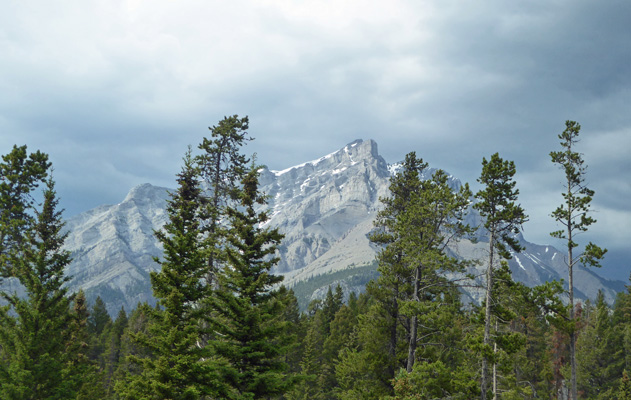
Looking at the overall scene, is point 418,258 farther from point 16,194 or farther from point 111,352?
point 111,352

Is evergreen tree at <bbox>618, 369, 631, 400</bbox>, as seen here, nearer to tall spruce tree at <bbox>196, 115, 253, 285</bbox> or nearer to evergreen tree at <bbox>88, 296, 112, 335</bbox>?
tall spruce tree at <bbox>196, 115, 253, 285</bbox>

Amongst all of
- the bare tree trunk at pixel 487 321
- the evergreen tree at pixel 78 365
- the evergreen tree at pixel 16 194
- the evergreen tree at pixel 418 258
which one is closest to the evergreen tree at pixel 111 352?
the evergreen tree at pixel 78 365

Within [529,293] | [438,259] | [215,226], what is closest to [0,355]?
[215,226]

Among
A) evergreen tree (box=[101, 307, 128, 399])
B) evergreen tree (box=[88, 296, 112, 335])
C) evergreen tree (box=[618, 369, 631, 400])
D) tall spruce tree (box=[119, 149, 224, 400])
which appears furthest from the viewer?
evergreen tree (box=[88, 296, 112, 335])

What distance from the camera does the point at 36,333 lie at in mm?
24297

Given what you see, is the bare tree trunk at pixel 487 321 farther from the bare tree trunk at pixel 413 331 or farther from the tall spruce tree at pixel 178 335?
the tall spruce tree at pixel 178 335

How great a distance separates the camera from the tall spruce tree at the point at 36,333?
76.3 feet

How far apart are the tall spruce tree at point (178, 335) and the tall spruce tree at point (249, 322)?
114cm

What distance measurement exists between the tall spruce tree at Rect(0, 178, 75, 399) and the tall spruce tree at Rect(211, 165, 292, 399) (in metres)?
9.77

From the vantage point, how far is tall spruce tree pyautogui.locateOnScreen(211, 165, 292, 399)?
865 inches

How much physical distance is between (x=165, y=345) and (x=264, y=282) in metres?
6.05

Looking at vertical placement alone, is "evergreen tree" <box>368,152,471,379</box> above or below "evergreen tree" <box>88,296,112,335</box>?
above

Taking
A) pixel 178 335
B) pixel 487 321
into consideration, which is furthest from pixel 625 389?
pixel 178 335

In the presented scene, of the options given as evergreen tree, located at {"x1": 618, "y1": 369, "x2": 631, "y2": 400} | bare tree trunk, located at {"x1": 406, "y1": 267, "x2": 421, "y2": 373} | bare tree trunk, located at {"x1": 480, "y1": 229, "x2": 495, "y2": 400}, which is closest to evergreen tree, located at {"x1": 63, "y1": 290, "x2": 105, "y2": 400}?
bare tree trunk, located at {"x1": 406, "y1": 267, "x2": 421, "y2": 373}
